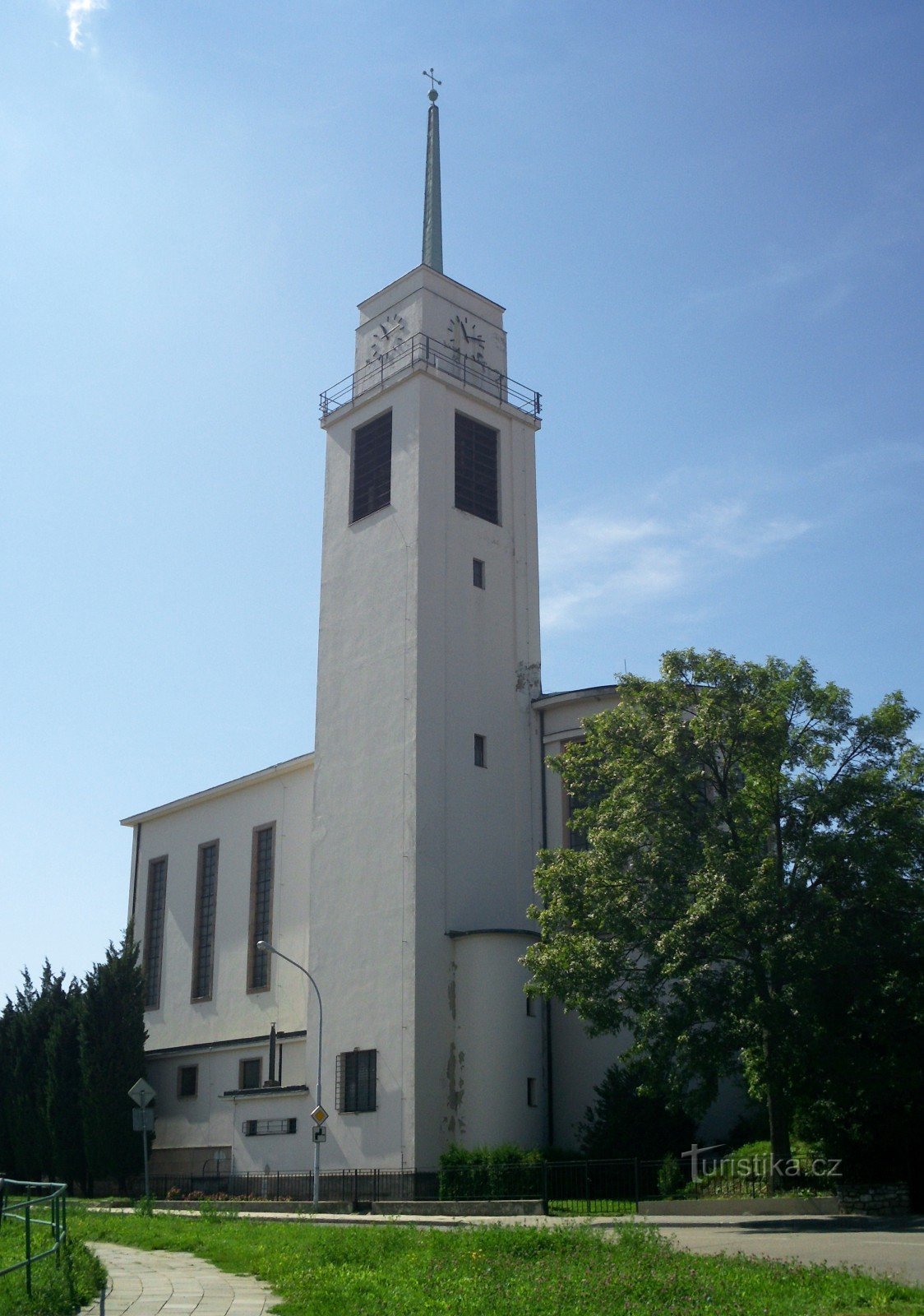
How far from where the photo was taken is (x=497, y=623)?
36719 millimetres

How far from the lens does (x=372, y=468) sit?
38250 mm

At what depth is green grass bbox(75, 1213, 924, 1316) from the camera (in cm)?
1105

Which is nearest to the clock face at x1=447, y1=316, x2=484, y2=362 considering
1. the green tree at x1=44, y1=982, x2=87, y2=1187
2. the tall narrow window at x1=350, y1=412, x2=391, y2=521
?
the tall narrow window at x1=350, y1=412, x2=391, y2=521

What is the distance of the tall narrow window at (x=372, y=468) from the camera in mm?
37562

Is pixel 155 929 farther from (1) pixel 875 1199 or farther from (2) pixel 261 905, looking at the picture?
(1) pixel 875 1199

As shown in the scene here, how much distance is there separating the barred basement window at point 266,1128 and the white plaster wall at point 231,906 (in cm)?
303

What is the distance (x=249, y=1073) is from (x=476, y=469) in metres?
19.1

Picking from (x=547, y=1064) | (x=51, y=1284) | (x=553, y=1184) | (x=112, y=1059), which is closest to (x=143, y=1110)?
(x=112, y=1059)

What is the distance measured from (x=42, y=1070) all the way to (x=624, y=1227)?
29325mm

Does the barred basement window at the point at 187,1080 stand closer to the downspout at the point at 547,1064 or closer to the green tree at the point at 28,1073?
the green tree at the point at 28,1073

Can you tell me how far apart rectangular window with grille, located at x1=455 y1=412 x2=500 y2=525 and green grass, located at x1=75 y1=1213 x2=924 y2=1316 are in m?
23.3

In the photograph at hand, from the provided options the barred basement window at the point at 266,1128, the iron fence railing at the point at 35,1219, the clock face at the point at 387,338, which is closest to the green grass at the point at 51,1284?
the iron fence railing at the point at 35,1219

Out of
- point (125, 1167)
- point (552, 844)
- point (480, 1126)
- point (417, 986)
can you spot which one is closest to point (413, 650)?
point (552, 844)

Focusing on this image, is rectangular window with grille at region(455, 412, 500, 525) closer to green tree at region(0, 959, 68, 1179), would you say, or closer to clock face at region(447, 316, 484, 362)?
clock face at region(447, 316, 484, 362)
